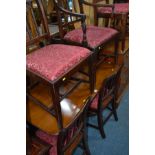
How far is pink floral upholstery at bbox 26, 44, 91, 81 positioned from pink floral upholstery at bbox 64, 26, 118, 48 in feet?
0.96

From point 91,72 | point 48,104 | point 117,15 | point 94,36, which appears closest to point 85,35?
point 94,36

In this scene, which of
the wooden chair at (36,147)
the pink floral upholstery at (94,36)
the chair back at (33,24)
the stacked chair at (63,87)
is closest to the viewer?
the wooden chair at (36,147)

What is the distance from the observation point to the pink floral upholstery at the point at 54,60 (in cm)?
140

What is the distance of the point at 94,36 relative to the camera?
206 cm

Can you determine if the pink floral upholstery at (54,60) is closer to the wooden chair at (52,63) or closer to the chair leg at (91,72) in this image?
the wooden chair at (52,63)

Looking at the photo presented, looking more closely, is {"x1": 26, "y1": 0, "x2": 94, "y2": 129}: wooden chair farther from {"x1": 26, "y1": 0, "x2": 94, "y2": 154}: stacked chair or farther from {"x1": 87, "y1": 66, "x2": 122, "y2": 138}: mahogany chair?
{"x1": 87, "y1": 66, "x2": 122, "y2": 138}: mahogany chair

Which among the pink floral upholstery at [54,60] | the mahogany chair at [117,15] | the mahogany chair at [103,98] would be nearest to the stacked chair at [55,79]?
the pink floral upholstery at [54,60]

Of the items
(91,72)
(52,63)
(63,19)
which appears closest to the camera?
(52,63)

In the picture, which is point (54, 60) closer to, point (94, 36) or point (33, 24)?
point (33, 24)

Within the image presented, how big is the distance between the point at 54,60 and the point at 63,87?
60cm

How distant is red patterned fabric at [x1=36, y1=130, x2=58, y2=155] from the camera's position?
60.1 inches
